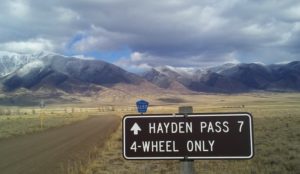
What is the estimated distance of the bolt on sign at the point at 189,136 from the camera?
4441 mm

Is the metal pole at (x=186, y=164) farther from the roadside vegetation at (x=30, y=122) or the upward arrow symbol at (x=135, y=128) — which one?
the roadside vegetation at (x=30, y=122)

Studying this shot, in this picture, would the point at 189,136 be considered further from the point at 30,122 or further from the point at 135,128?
the point at 30,122

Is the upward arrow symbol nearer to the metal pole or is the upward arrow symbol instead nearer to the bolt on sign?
the bolt on sign

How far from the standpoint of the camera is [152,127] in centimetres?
458

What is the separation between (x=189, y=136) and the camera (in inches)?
177

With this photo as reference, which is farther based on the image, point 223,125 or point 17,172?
point 17,172

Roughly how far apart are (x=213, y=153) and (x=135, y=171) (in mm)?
9448

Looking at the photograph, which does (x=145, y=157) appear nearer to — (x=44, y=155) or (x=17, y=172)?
(x=17, y=172)

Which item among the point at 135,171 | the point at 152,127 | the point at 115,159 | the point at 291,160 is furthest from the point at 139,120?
the point at 115,159

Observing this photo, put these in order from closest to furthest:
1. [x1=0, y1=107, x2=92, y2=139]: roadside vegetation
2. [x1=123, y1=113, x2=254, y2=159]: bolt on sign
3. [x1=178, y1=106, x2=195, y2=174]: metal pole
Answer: [x1=123, y1=113, x2=254, y2=159]: bolt on sign
[x1=178, y1=106, x2=195, y2=174]: metal pole
[x1=0, y1=107, x2=92, y2=139]: roadside vegetation

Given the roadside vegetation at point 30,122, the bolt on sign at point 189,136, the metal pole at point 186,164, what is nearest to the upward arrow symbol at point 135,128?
the bolt on sign at point 189,136

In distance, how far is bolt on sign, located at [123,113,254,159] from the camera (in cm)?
444

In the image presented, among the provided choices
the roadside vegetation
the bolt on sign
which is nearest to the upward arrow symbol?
the bolt on sign

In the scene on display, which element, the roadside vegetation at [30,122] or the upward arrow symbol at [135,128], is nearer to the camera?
the upward arrow symbol at [135,128]
